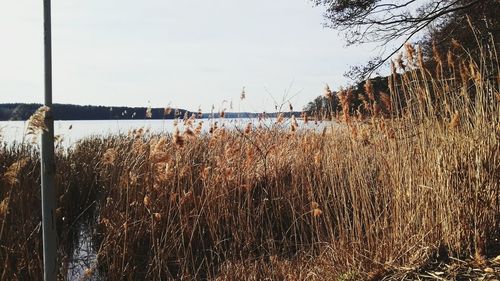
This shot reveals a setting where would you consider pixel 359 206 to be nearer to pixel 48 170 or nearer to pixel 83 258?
pixel 83 258

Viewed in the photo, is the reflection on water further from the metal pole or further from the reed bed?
the metal pole

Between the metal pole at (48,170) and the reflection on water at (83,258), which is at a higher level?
the metal pole at (48,170)

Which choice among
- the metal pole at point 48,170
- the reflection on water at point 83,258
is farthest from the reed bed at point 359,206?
the metal pole at point 48,170

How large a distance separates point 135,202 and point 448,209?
2.40 m

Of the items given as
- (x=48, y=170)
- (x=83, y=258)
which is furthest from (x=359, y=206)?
(x=48, y=170)

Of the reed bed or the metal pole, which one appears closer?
the metal pole

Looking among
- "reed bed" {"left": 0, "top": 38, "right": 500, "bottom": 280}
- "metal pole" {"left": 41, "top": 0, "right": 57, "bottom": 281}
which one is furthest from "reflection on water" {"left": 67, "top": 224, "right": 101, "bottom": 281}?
"metal pole" {"left": 41, "top": 0, "right": 57, "bottom": 281}

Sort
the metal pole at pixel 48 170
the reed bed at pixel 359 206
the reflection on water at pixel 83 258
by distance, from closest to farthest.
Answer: the metal pole at pixel 48 170, the reed bed at pixel 359 206, the reflection on water at pixel 83 258

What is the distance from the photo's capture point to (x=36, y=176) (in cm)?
498

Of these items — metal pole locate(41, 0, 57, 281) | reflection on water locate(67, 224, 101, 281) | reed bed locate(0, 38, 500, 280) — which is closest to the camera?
metal pole locate(41, 0, 57, 281)

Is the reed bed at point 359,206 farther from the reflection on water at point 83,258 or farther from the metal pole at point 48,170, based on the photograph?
the metal pole at point 48,170

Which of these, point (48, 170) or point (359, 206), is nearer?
point (48, 170)

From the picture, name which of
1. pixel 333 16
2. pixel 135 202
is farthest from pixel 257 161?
pixel 333 16

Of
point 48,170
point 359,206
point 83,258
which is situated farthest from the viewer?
point 83,258
